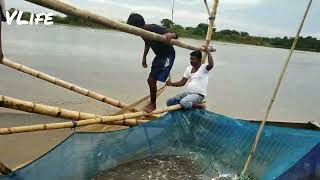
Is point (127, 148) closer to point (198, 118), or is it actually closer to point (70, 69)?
point (198, 118)

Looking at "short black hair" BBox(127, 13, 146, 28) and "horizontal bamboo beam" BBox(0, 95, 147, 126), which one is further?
"short black hair" BBox(127, 13, 146, 28)

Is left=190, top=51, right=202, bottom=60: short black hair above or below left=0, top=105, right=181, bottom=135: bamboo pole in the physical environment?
above

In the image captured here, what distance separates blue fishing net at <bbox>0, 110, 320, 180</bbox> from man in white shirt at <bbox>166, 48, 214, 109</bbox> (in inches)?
6.0

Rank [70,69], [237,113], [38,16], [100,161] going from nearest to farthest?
1. [100,161]
2. [38,16]
3. [237,113]
4. [70,69]

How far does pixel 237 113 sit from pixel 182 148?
19.7 ft

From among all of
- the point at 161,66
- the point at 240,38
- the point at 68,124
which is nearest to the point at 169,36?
the point at 161,66

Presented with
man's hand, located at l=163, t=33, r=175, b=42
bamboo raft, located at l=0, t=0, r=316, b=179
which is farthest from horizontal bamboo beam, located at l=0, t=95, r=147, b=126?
man's hand, located at l=163, t=33, r=175, b=42

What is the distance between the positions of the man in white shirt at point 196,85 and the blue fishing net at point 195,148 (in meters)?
0.15

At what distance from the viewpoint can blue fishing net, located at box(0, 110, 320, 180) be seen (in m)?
3.63

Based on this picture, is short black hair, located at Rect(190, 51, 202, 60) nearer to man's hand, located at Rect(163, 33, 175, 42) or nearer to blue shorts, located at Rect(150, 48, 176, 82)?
blue shorts, located at Rect(150, 48, 176, 82)

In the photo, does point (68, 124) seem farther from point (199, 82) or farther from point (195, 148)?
point (199, 82)

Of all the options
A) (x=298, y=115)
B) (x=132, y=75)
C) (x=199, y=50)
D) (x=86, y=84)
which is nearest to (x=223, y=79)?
(x=132, y=75)

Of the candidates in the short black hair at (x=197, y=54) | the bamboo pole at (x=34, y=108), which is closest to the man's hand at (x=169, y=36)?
the short black hair at (x=197, y=54)

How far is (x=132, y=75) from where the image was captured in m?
15.3
